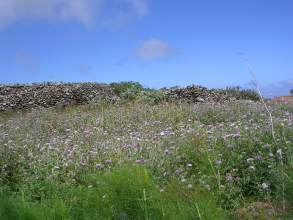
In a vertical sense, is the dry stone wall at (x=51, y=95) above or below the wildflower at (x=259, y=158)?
above

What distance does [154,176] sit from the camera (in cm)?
638

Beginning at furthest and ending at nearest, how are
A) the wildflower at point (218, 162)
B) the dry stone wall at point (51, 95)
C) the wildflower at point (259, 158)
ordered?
the dry stone wall at point (51, 95), the wildflower at point (259, 158), the wildflower at point (218, 162)

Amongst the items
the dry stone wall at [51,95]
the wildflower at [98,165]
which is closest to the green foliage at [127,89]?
the dry stone wall at [51,95]

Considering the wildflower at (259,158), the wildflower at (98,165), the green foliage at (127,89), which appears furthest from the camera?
the green foliage at (127,89)

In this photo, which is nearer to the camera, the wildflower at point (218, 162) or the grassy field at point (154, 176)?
the grassy field at point (154, 176)

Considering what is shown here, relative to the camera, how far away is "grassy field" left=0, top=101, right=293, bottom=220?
4.85 metres

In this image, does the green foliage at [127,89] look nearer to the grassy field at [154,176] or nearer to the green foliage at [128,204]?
the grassy field at [154,176]

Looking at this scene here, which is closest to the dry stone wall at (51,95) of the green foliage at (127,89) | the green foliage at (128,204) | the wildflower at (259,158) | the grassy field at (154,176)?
the green foliage at (127,89)

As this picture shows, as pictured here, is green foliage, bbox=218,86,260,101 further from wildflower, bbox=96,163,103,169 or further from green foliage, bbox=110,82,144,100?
wildflower, bbox=96,163,103,169

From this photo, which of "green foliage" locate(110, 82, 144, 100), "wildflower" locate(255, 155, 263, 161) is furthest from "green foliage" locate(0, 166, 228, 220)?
"green foliage" locate(110, 82, 144, 100)

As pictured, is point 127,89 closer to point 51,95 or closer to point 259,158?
point 51,95

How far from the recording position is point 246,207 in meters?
5.54

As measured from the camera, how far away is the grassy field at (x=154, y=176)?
4.85m

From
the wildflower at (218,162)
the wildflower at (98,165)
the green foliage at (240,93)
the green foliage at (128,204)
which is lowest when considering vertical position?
the green foliage at (128,204)
